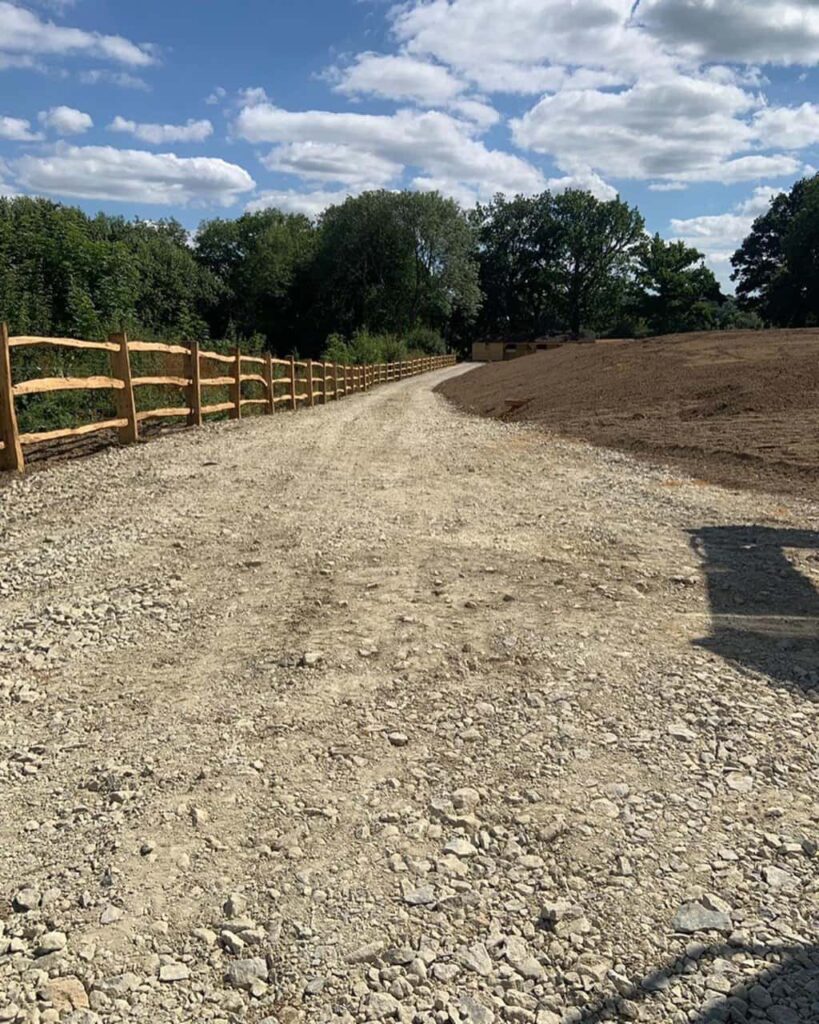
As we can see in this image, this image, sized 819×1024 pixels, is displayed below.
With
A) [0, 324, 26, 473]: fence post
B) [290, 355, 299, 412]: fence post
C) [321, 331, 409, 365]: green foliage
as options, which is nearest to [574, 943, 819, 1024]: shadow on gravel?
[0, 324, 26, 473]: fence post

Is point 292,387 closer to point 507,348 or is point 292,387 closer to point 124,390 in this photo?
point 124,390

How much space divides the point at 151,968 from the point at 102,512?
15.5 ft

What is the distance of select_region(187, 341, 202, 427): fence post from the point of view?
1148 cm

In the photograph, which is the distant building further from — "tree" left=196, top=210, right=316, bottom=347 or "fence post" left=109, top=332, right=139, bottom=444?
"fence post" left=109, top=332, right=139, bottom=444

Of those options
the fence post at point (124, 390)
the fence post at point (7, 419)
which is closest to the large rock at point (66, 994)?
the fence post at point (7, 419)

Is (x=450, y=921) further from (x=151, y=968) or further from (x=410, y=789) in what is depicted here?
(x=151, y=968)

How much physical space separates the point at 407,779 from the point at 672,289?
7546 cm

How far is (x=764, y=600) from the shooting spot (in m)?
4.15

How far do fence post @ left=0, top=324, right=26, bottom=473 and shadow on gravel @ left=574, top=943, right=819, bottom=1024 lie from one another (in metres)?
7.25

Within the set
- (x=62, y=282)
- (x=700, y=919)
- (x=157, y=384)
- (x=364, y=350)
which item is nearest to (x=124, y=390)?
(x=157, y=384)

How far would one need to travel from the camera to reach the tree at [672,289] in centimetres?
6975

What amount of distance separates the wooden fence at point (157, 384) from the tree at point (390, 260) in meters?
35.1

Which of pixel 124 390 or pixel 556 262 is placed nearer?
pixel 124 390

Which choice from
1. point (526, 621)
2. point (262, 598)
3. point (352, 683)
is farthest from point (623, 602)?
point (262, 598)
